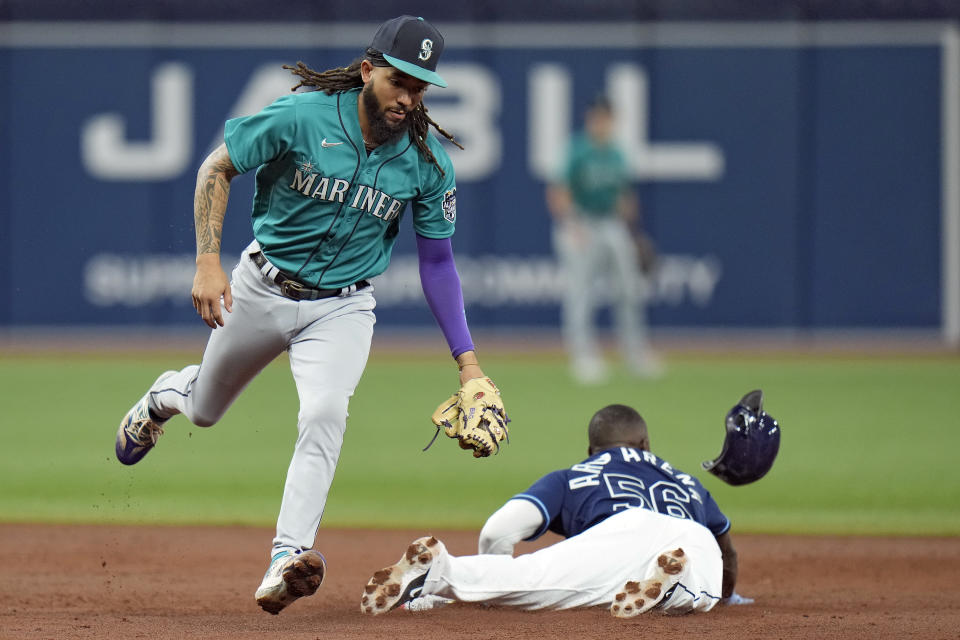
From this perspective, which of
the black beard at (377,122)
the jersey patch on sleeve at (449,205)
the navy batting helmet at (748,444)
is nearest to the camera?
the black beard at (377,122)

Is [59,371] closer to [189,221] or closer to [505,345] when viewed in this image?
[189,221]

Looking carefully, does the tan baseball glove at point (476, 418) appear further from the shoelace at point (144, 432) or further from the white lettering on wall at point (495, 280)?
the white lettering on wall at point (495, 280)

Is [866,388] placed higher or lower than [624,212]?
lower

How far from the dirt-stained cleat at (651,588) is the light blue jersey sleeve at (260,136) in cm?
180

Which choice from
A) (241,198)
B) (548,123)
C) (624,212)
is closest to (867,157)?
(548,123)

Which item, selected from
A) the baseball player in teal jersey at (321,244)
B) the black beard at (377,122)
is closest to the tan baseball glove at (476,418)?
the baseball player in teal jersey at (321,244)

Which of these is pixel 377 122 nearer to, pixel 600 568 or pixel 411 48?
pixel 411 48

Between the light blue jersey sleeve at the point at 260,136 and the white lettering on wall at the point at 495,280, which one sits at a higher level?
the light blue jersey sleeve at the point at 260,136

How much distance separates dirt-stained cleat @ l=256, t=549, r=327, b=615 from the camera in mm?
4090

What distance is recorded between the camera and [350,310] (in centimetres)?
464

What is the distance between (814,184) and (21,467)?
10630 mm

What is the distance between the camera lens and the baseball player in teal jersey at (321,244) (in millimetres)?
4309

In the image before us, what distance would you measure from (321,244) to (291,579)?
115 centimetres

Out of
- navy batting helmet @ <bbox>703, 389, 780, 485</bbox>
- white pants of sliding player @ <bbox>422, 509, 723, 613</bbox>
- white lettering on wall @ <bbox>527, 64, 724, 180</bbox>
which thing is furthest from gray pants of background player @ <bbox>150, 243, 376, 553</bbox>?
white lettering on wall @ <bbox>527, 64, 724, 180</bbox>
